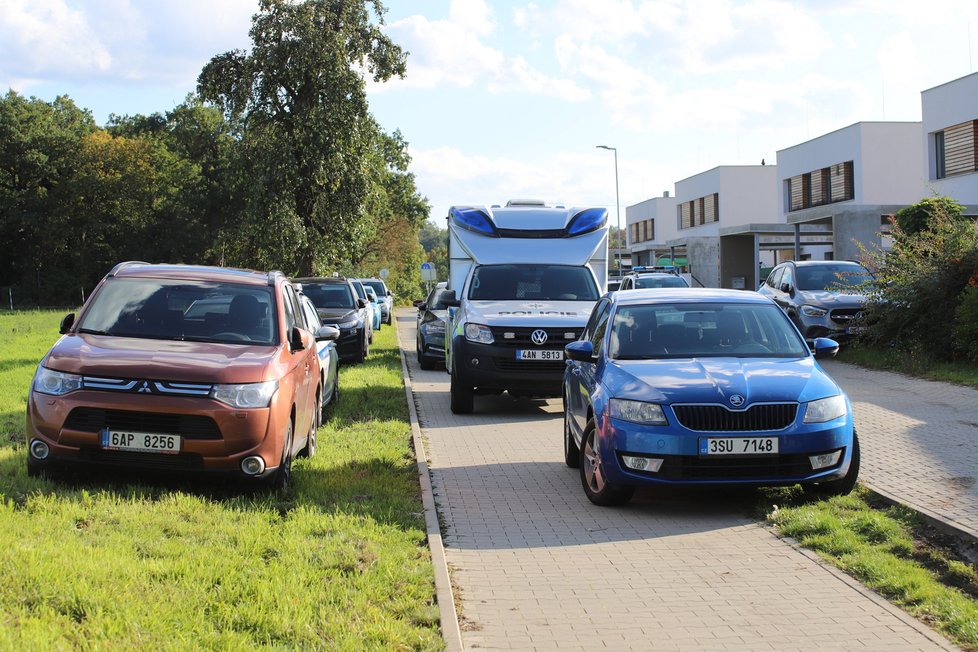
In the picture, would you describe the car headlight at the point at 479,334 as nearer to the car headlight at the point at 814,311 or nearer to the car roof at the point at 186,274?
the car roof at the point at 186,274

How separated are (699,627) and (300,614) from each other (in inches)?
75.6

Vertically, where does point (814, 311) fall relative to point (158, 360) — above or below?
below

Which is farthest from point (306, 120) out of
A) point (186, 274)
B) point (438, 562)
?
point (438, 562)

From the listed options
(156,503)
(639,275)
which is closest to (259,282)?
(156,503)

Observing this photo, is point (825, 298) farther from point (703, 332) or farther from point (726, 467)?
point (726, 467)

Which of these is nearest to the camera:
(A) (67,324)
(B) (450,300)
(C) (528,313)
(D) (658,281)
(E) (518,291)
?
(A) (67,324)

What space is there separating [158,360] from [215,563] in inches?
89.3

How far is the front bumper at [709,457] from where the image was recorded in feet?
25.0

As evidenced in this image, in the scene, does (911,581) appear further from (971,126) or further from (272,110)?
(971,126)

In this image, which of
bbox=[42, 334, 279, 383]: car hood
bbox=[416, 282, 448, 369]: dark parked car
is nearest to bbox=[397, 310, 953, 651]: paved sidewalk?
bbox=[42, 334, 279, 383]: car hood

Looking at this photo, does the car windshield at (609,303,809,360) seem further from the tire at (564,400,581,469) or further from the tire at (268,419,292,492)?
the tire at (268,419,292,492)

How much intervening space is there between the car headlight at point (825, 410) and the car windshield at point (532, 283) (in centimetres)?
697

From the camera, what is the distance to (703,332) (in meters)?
8.95

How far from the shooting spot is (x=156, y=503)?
728cm
